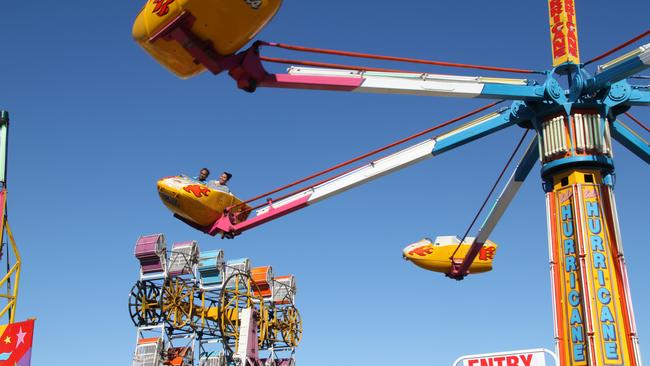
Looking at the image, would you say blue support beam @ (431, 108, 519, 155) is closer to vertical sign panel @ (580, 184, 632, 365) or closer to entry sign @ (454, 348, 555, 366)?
vertical sign panel @ (580, 184, 632, 365)

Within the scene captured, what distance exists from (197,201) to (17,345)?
5127 mm

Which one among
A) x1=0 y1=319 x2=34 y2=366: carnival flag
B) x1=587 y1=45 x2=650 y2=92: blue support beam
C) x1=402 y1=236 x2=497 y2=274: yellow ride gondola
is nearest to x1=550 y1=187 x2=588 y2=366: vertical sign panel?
x1=587 y1=45 x2=650 y2=92: blue support beam

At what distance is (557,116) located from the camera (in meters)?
14.3

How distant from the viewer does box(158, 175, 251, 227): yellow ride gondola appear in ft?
56.7

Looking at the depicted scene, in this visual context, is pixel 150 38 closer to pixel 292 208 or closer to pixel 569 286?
pixel 292 208

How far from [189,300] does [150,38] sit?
2862 cm

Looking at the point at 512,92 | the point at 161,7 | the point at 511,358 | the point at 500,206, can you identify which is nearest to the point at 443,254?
the point at 500,206

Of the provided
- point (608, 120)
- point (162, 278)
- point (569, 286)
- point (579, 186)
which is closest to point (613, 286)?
point (569, 286)

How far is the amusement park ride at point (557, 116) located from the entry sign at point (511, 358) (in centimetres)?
405

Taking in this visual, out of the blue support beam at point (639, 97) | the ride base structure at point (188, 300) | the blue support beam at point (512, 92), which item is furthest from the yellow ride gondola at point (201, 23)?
the ride base structure at point (188, 300)

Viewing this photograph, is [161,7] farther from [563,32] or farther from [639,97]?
[639,97]

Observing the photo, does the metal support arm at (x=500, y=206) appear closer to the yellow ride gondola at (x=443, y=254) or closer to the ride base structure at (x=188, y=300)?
the yellow ride gondola at (x=443, y=254)

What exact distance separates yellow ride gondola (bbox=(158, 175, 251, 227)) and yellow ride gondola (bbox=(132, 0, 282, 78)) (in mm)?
4738

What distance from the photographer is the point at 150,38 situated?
1262cm
